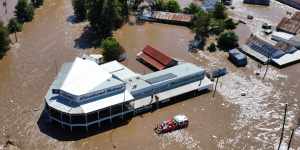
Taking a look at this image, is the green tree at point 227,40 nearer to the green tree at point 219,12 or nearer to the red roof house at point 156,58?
the green tree at point 219,12

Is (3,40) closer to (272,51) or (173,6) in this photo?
(173,6)

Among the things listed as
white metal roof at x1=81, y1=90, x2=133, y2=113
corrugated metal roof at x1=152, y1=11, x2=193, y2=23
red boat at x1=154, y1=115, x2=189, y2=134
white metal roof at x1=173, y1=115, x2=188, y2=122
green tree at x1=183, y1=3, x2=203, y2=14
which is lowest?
red boat at x1=154, y1=115, x2=189, y2=134

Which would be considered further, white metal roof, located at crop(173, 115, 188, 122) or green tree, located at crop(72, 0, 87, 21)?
green tree, located at crop(72, 0, 87, 21)

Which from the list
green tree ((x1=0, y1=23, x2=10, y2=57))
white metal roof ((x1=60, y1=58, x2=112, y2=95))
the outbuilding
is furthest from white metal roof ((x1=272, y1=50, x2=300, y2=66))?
green tree ((x1=0, y1=23, x2=10, y2=57))

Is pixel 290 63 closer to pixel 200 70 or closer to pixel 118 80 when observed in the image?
pixel 200 70

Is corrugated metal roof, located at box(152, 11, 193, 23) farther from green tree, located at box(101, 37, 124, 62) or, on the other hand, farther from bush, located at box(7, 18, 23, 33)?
bush, located at box(7, 18, 23, 33)

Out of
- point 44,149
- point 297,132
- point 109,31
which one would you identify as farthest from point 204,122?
point 109,31

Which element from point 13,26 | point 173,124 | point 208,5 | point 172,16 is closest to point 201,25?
point 172,16
